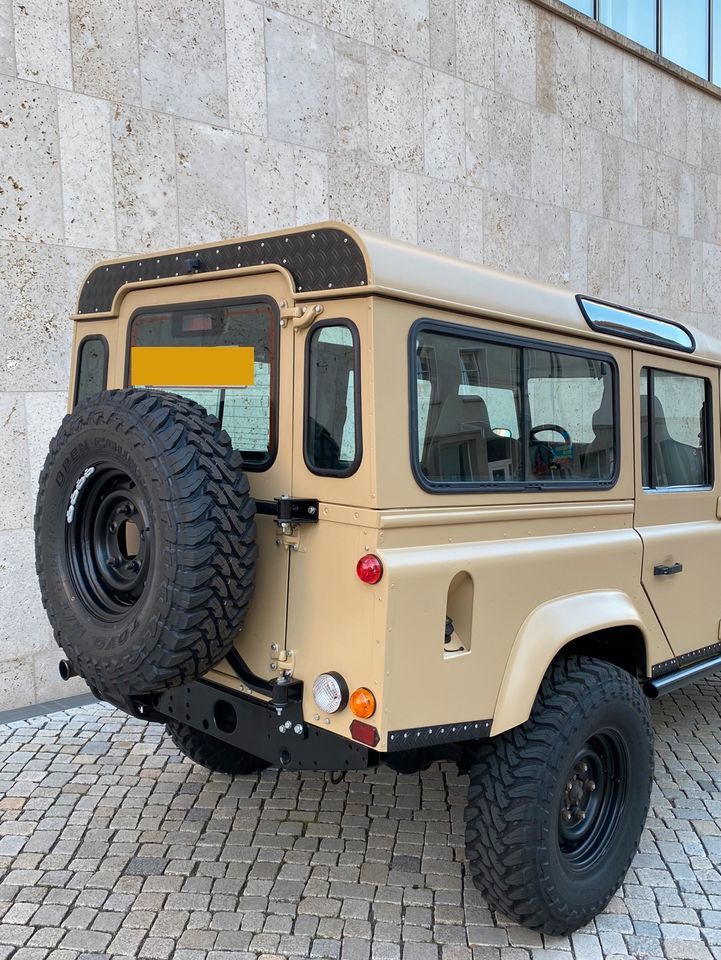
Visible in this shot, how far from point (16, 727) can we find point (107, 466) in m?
2.73

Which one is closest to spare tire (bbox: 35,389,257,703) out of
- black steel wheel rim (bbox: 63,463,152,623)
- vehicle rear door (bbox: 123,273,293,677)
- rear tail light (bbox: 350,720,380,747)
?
black steel wheel rim (bbox: 63,463,152,623)

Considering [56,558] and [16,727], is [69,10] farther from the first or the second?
[16,727]

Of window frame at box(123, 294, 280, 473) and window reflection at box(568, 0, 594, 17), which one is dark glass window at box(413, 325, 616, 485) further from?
window reflection at box(568, 0, 594, 17)

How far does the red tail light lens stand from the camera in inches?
91.3

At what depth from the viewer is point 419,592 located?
2.38 m

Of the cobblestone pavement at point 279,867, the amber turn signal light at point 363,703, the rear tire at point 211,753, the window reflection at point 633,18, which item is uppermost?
the window reflection at point 633,18

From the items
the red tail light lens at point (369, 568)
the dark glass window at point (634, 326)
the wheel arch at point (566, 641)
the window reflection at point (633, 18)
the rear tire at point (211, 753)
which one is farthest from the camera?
the window reflection at point (633, 18)

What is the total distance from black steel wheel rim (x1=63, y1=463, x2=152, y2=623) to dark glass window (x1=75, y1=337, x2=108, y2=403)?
2.36 feet

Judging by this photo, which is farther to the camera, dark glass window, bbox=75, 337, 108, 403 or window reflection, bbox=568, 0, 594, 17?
window reflection, bbox=568, 0, 594, 17

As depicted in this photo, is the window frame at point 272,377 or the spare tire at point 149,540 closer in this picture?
the spare tire at point 149,540

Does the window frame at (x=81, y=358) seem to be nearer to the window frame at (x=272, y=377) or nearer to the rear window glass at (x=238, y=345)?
the rear window glass at (x=238, y=345)

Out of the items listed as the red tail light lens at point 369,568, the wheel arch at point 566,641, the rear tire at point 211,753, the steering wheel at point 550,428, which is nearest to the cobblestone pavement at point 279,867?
the rear tire at point 211,753

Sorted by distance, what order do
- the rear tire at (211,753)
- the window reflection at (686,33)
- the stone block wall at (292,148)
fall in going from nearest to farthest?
the rear tire at (211,753) < the stone block wall at (292,148) < the window reflection at (686,33)

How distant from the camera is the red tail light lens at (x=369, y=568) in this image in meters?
2.32
